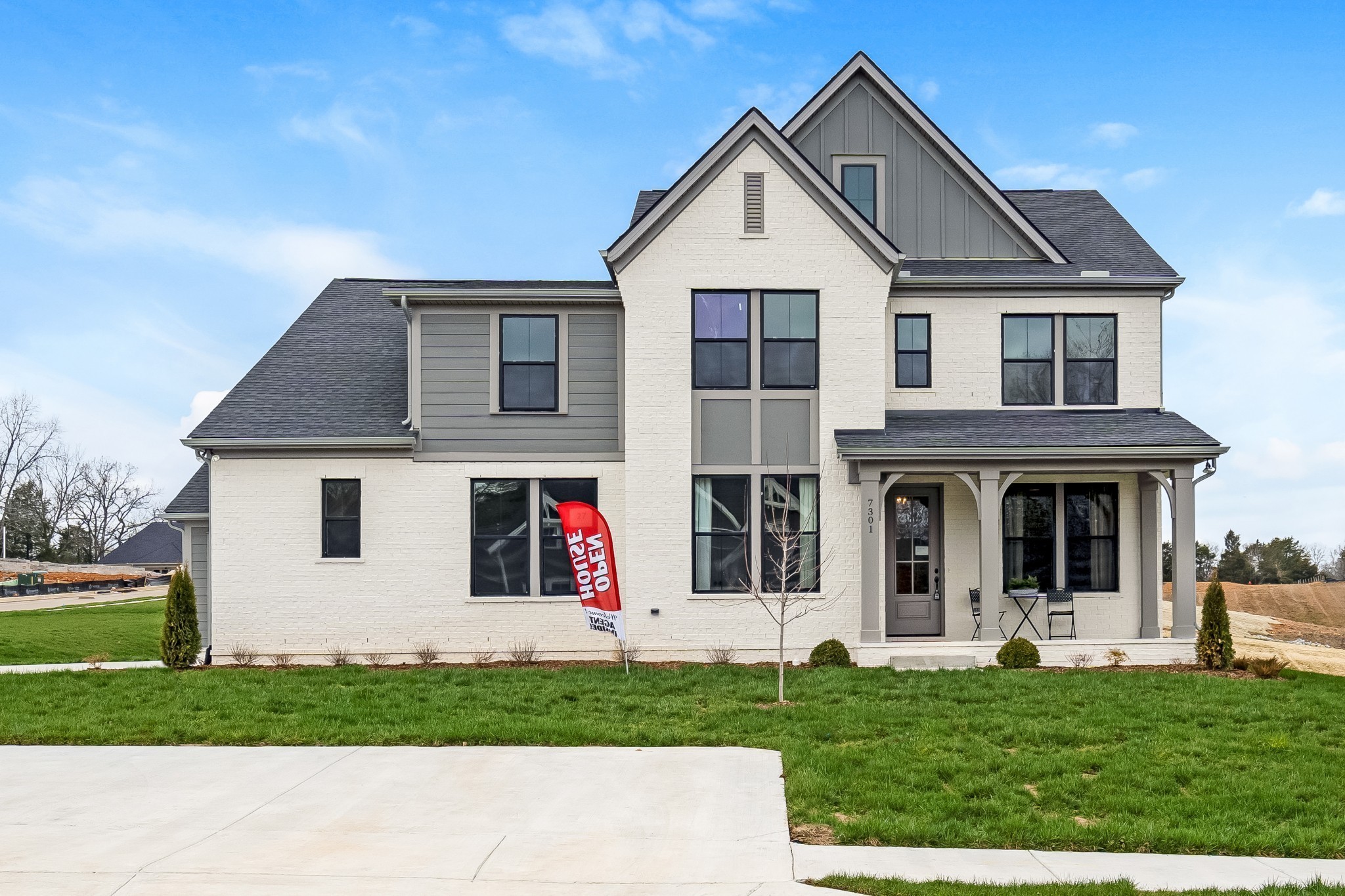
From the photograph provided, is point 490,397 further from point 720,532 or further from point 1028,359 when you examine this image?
point 1028,359

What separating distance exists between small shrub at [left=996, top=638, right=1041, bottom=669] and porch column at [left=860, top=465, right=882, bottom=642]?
1.90 meters

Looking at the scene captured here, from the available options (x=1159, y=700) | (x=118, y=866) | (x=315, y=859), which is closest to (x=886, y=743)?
(x=1159, y=700)

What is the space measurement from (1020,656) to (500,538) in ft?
27.8

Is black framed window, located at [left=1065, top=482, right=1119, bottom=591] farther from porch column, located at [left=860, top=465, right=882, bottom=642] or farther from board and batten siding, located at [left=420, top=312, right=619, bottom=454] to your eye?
board and batten siding, located at [left=420, top=312, right=619, bottom=454]

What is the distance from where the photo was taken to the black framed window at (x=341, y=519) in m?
17.0

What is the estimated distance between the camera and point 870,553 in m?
16.2

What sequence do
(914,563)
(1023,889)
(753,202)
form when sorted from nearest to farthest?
(1023,889)
(753,202)
(914,563)

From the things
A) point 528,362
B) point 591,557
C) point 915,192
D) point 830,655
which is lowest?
point 830,655

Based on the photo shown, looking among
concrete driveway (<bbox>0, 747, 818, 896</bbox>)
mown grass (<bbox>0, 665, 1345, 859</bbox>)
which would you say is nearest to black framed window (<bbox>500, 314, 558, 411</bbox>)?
mown grass (<bbox>0, 665, 1345, 859</bbox>)

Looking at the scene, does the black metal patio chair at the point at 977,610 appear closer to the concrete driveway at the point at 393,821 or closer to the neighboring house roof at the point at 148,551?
the concrete driveway at the point at 393,821

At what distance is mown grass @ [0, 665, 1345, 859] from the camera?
789 centimetres

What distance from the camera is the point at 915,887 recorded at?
642 centimetres

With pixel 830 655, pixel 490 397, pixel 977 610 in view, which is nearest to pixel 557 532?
pixel 490 397

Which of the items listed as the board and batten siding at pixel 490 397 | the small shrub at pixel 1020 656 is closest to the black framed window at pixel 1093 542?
the small shrub at pixel 1020 656
